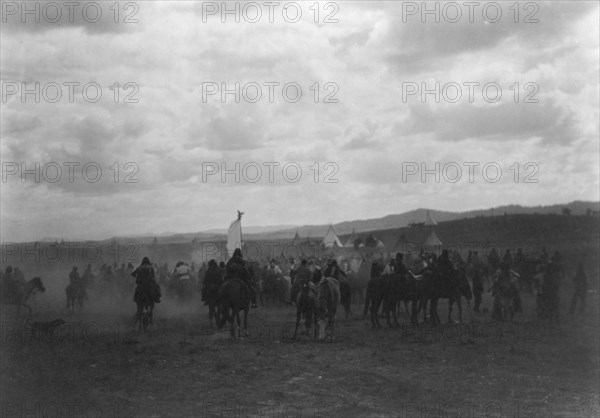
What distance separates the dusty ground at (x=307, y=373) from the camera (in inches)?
452

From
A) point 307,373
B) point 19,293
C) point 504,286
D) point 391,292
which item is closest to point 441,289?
point 391,292

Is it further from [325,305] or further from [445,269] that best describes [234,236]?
[325,305]

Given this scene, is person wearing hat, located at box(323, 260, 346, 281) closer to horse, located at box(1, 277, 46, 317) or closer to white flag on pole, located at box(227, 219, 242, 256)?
horse, located at box(1, 277, 46, 317)

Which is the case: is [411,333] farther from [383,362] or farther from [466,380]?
[466,380]

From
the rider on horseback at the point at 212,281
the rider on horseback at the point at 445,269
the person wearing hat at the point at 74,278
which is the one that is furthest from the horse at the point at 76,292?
the rider on horseback at the point at 445,269

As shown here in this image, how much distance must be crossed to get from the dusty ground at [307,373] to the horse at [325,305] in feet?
1.73

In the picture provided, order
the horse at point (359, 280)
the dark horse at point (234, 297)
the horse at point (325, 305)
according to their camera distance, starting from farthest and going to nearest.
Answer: the horse at point (359, 280) → the dark horse at point (234, 297) → the horse at point (325, 305)

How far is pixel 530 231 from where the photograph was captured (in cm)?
7344

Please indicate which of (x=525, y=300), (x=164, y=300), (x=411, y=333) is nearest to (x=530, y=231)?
(x=525, y=300)

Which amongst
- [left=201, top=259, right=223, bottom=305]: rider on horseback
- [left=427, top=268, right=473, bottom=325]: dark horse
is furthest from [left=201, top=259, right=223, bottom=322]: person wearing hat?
[left=427, top=268, right=473, bottom=325]: dark horse

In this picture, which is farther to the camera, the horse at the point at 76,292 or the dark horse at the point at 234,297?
the horse at the point at 76,292

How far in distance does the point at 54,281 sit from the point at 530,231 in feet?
162

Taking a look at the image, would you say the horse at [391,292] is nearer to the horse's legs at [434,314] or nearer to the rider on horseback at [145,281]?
the horse's legs at [434,314]

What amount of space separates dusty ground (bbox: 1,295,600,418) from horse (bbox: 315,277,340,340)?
528mm
